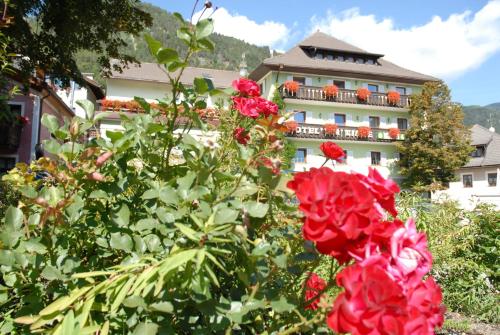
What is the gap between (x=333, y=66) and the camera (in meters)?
28.4

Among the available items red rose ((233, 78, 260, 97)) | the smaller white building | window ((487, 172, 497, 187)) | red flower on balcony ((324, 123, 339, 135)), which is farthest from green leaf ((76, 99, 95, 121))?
window ((487, 172, 497, 187))

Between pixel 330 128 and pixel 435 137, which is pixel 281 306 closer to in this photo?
pixel 330 128

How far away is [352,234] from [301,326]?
0.83 feet

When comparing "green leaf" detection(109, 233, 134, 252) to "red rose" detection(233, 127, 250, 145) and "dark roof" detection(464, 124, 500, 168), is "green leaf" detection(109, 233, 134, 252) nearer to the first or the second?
"red rose" detection(233, 127, 250, 145)

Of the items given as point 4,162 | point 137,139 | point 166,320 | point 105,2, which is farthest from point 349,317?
point 4,162

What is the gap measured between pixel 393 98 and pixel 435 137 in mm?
4244

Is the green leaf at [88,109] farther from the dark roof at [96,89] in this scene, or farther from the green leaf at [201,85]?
the dark roof at [96,89]

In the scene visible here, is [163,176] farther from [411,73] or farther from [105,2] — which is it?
[411,73]

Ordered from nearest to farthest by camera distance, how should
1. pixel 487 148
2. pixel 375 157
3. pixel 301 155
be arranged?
pixel 301 155
pixel 375 157
pixel 487 148

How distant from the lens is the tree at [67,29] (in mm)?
7602

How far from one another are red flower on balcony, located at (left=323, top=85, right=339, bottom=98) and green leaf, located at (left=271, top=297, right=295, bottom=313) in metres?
27.4

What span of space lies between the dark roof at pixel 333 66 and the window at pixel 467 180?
8.56 meters

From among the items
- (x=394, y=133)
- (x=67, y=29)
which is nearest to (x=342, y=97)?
(x=394, y=133)

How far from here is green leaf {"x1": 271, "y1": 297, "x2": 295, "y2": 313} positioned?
2.60 feet
